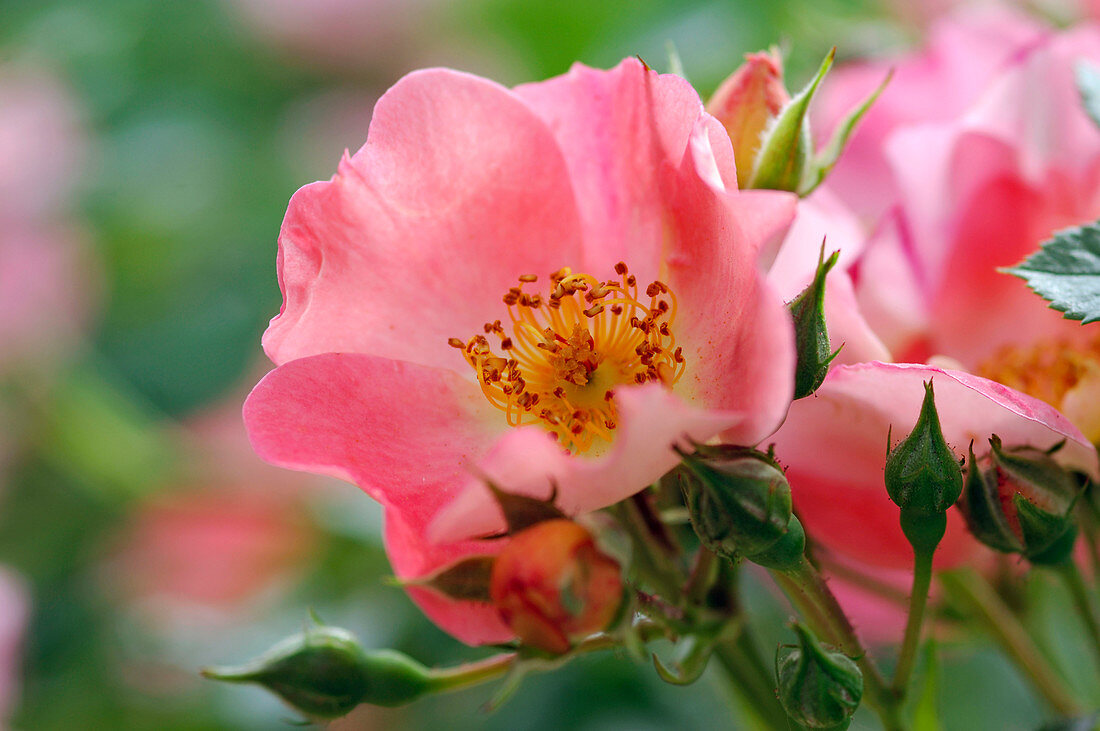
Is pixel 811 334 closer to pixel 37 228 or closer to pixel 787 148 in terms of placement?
pixel 787 148

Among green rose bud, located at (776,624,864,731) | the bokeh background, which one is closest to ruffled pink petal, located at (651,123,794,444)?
green rose bud, located at (776,624,864,731)

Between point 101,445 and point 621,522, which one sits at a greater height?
point 621,522

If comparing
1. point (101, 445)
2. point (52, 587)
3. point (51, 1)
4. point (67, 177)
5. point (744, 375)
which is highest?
point (51, 1)

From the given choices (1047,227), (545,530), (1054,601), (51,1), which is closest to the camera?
(545,530)

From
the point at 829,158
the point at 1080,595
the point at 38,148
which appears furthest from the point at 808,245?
the point at 38,148

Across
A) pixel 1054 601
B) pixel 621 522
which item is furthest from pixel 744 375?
pixel 1054 601

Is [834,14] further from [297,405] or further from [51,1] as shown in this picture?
[51,1]

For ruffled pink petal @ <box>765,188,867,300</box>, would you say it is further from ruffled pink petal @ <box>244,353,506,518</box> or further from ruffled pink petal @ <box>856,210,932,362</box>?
ruffled pink petal @ <box>244,353,506,518</box>
